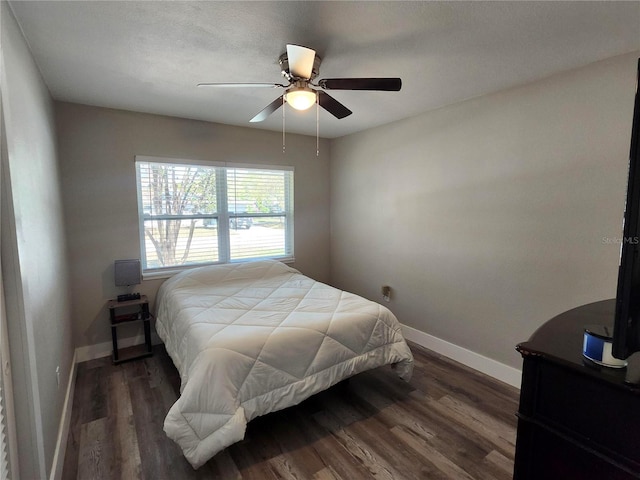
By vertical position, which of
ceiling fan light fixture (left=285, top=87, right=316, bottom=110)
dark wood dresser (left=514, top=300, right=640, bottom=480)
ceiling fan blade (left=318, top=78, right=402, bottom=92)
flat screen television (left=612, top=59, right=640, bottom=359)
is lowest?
dark wood dresser (left=514, top=300, right=640, bottom=480)

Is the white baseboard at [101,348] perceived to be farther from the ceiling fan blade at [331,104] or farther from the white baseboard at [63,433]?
the ceiling fan blade at [331,104]

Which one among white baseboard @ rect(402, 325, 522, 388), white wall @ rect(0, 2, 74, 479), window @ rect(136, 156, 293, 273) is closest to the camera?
white wall @ rect(0, 2, 74, 479)

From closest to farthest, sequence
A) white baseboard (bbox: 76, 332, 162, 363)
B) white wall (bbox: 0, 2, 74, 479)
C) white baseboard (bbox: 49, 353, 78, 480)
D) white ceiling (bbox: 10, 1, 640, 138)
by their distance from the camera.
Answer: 1. white wall (bbox: 0, 2, 74, 479)
2. white ceiling (bbox: 10, 1, 640, 138)
3. white baseboard (bbox: 49, 353, 78, 480)
4. white baseboard (bbox: 76, 332, 162, 363)

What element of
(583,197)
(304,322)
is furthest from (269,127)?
(583,197)

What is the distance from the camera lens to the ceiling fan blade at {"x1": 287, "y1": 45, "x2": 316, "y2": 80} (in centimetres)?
166

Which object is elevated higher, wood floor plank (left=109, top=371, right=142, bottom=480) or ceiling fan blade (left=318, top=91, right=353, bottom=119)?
ceiling fan blade (left=318, top=91, right=353, bottom=119)

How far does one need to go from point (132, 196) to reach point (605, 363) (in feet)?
12.4

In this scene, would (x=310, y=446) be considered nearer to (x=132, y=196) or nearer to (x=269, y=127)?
(x=132, y=196)

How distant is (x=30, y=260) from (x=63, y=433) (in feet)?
3.89

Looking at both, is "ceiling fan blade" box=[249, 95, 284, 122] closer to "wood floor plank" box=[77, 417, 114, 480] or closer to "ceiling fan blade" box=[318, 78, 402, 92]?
"ceiling fan blade" box=[318, 78, 402, 92]

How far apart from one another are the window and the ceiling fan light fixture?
80.9 inches

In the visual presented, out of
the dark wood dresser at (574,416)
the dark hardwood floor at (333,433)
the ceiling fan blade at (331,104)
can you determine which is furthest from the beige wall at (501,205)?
the dark wood dresser at (574,416)

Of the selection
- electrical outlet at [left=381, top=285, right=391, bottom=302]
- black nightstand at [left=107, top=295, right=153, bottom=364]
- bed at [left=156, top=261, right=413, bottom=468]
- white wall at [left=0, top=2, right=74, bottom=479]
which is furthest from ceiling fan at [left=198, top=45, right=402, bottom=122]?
electrical outlet at [left=381, top=285, right=391, bottom=302]

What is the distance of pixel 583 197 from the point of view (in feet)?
7.43
